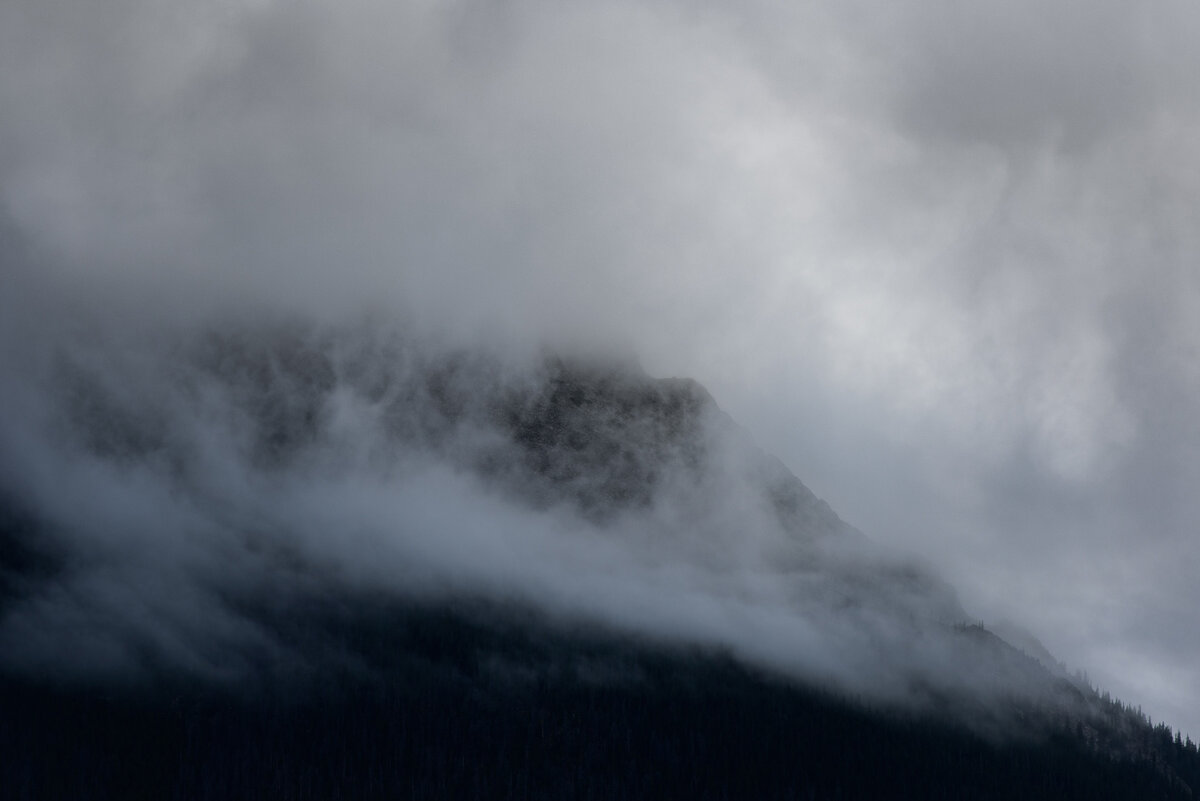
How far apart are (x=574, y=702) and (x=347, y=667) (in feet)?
118

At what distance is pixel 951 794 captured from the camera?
178 metres

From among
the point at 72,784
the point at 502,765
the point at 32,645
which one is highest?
the point at 32,645

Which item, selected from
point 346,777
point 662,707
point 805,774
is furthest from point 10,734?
point 805,774

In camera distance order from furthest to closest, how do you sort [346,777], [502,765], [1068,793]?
[1068,793] < [502,765] < [346,777]

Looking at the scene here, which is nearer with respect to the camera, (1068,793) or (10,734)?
(10,734)

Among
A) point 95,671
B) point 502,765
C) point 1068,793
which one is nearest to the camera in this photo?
point 502,765

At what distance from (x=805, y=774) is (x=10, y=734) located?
356 feet

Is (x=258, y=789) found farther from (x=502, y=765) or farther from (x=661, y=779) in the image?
(x=661, y=779)

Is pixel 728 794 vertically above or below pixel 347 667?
below

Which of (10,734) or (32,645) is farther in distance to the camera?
(32,645)

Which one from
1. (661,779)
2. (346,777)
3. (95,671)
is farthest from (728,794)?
(95,671)

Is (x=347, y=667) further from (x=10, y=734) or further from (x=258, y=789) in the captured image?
(x=10, y=734)

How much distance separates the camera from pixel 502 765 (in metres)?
160

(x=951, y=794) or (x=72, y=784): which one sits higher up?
(x=951, y=794)
